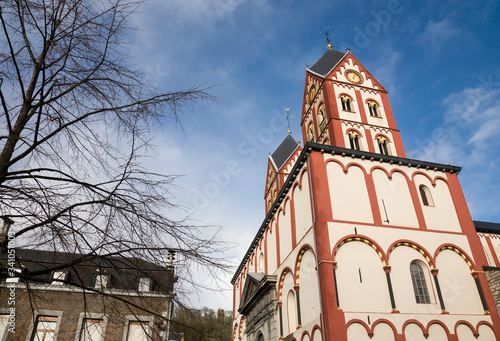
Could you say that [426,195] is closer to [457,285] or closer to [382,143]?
[457,285]

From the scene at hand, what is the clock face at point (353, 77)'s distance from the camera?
76.9ft

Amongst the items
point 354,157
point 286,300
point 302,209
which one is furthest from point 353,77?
point 286,300

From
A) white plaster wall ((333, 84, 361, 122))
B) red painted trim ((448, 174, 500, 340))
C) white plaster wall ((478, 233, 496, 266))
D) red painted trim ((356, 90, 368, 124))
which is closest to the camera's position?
red painted trim ((448, 174, 500, 340))

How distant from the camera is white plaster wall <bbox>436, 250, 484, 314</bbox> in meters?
14.5

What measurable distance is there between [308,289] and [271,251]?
6.20m

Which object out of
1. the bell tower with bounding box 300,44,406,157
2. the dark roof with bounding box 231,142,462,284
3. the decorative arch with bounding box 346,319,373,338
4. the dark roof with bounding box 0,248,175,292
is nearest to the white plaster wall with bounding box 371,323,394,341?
the decorative arch with bounding box 346,319,373,338

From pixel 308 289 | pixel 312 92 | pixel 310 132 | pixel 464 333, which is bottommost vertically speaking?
pixel 464 333

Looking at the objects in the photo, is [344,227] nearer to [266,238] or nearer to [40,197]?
[266,238]

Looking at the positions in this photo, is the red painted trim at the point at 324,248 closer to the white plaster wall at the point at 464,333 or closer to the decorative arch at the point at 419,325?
the decorative arch at the point at 419,325

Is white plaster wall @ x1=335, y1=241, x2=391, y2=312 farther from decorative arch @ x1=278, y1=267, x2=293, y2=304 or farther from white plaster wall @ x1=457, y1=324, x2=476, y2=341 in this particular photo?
decorative arch @ x1=278, y1=267, x2=293, y2=304

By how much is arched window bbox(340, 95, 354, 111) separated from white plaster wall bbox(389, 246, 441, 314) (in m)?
9.81

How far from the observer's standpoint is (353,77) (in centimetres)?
2362

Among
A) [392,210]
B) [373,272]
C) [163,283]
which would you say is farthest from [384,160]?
[163,283]

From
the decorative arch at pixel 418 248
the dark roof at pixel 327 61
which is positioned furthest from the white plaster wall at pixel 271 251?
the dark roof at pixel 327 61
